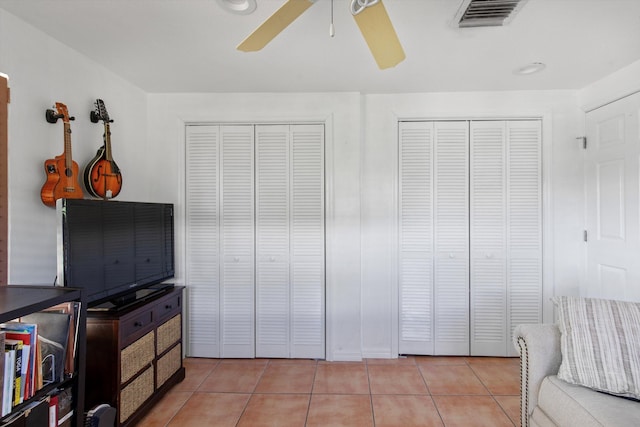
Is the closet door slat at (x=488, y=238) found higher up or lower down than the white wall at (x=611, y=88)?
lower down

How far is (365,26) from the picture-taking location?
4.37ft

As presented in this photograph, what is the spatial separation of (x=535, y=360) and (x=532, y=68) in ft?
6.55

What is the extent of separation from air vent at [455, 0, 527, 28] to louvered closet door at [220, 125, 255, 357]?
1.92 meters

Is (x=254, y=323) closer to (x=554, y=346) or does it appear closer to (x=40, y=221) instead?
(x=40, y=221)

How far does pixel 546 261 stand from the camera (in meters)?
2.95

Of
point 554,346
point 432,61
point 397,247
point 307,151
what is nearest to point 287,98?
point 307,151

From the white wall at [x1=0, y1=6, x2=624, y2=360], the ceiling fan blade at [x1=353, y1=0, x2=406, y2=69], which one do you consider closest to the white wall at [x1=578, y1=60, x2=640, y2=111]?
the white wall at [x1=0, y1=6, x2=624, y2=360]

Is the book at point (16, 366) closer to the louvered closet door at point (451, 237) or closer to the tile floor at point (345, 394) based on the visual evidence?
the tile floor at point (345, 394)

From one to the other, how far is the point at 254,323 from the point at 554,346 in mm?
2231

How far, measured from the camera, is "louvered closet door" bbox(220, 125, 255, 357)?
9.89 feet

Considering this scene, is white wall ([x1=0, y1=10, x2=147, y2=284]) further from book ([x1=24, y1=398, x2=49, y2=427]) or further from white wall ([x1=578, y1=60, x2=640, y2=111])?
white wall ([x1=578, y1=60, x2=640, y2=111])

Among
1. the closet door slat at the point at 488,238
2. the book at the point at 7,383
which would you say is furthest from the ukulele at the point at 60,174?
the closet door slat at the point at 488,238

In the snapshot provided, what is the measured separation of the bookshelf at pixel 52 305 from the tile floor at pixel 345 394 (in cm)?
81

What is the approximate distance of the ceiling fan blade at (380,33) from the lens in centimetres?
125
